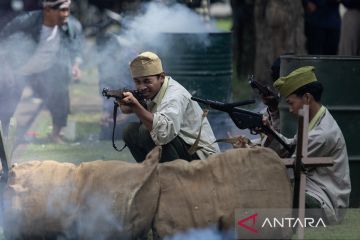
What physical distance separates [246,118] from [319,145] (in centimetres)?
48

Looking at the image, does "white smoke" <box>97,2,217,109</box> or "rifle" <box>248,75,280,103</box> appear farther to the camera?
"white smoke" <box>97,2,217,109</box>

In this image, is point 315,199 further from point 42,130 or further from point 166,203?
point 42,130

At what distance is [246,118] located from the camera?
626cm

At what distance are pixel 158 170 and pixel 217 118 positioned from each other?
12.9 ft

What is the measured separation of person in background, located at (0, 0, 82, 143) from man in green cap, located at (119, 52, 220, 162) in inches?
144

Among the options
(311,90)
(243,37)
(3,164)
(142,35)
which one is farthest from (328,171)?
(243,37)

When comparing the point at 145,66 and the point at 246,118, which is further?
the point at 145,66

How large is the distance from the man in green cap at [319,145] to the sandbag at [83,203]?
102cm

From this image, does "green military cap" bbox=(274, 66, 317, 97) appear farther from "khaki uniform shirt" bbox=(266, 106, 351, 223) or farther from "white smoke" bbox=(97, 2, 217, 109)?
"white smoke" bbox=(97, 2, 217, 109)

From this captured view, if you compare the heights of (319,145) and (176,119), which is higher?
(176,119)

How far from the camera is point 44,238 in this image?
5828 mm

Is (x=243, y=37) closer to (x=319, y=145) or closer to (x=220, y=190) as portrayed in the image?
(x=319, y=145)

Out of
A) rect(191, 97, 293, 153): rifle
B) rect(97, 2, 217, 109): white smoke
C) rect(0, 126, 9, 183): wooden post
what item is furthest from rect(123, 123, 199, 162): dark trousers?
rect(97, 2, 217, 109): white smoke

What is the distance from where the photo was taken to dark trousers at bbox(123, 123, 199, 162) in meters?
6.68
